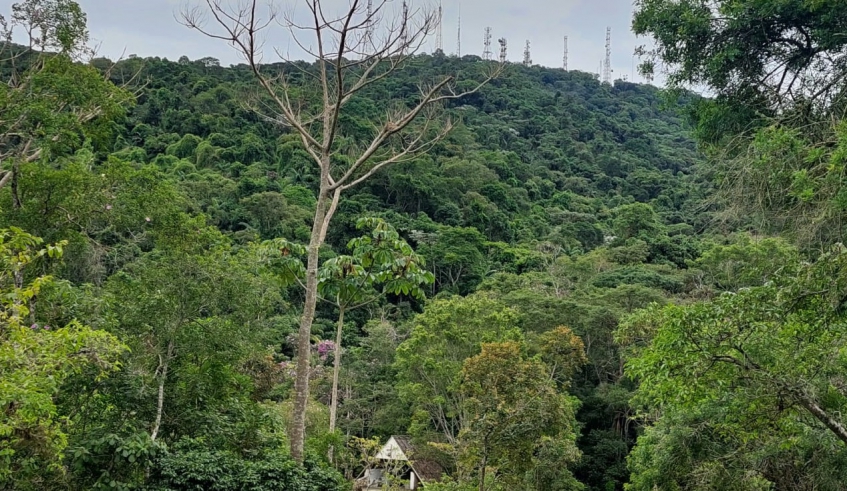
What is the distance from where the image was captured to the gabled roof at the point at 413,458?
1775 cm

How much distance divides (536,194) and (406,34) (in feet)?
118

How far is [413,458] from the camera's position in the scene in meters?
18.2

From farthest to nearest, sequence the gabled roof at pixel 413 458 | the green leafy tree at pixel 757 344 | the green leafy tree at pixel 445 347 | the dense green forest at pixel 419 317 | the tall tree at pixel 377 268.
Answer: the gabled roof at pixel 413 458 < the green leafy tree at pixel 445 347 < the tall tree at pixel 377 268 < the dense green forest at pixel 419 317 < the green leafy tree at pixel 757 344

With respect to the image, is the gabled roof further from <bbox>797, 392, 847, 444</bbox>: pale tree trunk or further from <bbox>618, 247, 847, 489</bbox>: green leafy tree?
<bbox>797, 392, 847, 444</bbox>: pale tree trunk

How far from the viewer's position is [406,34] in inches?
289

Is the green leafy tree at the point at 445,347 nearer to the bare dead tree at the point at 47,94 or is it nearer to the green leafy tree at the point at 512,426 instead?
the green leafy tree at the point at 512,426

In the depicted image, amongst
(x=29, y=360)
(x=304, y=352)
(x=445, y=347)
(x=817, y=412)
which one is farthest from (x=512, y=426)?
(x=445, y=347)

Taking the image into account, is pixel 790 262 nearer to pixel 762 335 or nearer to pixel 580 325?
pixel 762 335

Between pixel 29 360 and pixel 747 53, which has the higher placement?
pixel 747 53

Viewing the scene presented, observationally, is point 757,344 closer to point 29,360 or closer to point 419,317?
point 29,360

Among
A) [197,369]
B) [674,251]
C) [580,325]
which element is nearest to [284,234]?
[580,325]

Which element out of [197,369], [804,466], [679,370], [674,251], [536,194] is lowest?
[804,466]

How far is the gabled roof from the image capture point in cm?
1775

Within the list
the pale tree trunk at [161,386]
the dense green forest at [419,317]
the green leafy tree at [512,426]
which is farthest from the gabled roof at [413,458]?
the pale tree trunk at [161,386]
